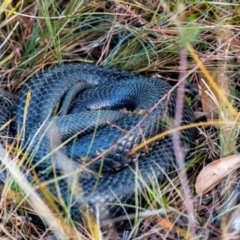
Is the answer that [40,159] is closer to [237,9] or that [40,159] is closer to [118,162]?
[118,162]

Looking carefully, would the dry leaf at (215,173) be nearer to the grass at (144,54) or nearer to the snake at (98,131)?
the grass at (144,54)

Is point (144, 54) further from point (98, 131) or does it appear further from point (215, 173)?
point (215, 173)

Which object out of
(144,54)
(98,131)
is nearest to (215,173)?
(98,131)

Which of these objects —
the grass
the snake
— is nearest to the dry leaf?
the grass

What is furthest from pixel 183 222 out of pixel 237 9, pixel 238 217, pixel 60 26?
pixel 60 26

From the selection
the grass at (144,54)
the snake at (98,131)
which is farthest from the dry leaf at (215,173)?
the snake at (98,131)

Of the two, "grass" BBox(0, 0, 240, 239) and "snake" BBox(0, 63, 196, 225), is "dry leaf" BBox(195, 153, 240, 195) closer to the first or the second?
"grass" BBox(0, 0, 240, 239)
